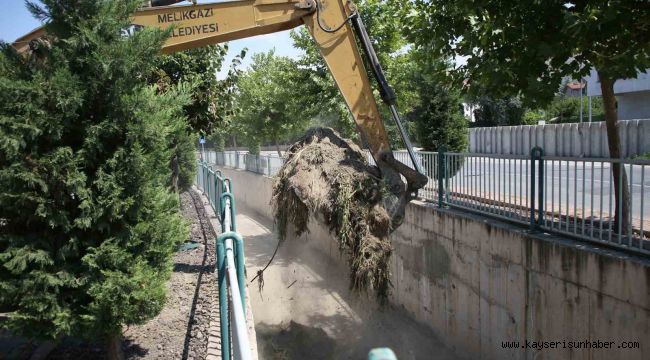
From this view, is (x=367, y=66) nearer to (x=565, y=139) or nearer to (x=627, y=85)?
(x=565, y=139)

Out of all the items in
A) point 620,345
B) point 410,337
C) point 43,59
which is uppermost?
point 43,59

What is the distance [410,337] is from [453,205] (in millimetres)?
2232

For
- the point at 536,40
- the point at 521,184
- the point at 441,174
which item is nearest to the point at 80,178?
the point at 536,40

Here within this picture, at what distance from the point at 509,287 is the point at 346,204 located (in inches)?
90.3

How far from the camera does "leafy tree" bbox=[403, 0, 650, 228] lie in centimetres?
455

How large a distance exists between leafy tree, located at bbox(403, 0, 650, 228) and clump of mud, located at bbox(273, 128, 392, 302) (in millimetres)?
1877

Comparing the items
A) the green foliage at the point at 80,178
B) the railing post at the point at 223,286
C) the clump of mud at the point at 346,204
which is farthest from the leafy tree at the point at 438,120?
the railing post at the point at 223,286

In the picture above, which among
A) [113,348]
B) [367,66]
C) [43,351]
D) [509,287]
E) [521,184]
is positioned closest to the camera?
[113,348]

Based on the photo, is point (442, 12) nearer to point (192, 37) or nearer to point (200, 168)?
point (192, 37)

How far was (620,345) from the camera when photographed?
14.4 feet

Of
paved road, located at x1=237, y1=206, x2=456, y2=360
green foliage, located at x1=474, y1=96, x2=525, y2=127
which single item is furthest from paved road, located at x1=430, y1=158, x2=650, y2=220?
green foliage, located at x1=474, y1=96, x2=525, y2=127

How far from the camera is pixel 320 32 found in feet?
20.9

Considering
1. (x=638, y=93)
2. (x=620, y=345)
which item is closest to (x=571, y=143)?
(x=638, y=93)

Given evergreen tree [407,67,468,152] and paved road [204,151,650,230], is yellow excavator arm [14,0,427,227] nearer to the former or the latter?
paved road [204,151,650,230]
